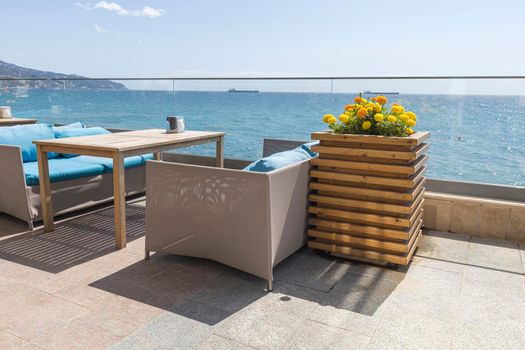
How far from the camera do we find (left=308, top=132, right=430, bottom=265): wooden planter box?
2.77 meters

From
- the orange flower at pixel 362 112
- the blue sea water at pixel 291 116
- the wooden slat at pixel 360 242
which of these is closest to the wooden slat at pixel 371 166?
the orange flower at pixel 362 112

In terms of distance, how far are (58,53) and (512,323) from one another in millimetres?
23136

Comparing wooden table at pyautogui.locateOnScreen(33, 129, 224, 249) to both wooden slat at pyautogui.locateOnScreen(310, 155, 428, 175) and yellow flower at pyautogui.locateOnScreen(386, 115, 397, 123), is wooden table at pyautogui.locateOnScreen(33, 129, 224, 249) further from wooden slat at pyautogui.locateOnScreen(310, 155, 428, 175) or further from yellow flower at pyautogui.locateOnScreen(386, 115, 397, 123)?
yellow flower at pyautogui.locateOnScreen(386, 115, 397, 123)

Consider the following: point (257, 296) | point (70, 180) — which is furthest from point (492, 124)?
point (70, 180)

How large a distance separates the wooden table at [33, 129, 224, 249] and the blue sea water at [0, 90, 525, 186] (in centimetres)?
119

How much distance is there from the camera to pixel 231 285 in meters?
2.55

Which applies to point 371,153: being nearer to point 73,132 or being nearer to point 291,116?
point 291,116

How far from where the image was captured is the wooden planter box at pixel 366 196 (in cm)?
277

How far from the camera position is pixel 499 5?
8.95m

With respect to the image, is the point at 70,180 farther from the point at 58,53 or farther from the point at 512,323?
the point at 58,53

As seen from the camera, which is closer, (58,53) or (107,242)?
(107,242)

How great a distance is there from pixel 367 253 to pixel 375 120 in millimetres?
934

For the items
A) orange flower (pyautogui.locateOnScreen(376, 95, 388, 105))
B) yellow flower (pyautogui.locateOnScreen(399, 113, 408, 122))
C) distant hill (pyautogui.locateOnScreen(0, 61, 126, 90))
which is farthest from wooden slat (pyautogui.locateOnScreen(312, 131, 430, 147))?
distant hill (pyautogui.locateOnScreen(0, 61, 126, 90))

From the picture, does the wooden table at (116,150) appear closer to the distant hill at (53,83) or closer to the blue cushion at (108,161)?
the blue cushion at (108,161)
